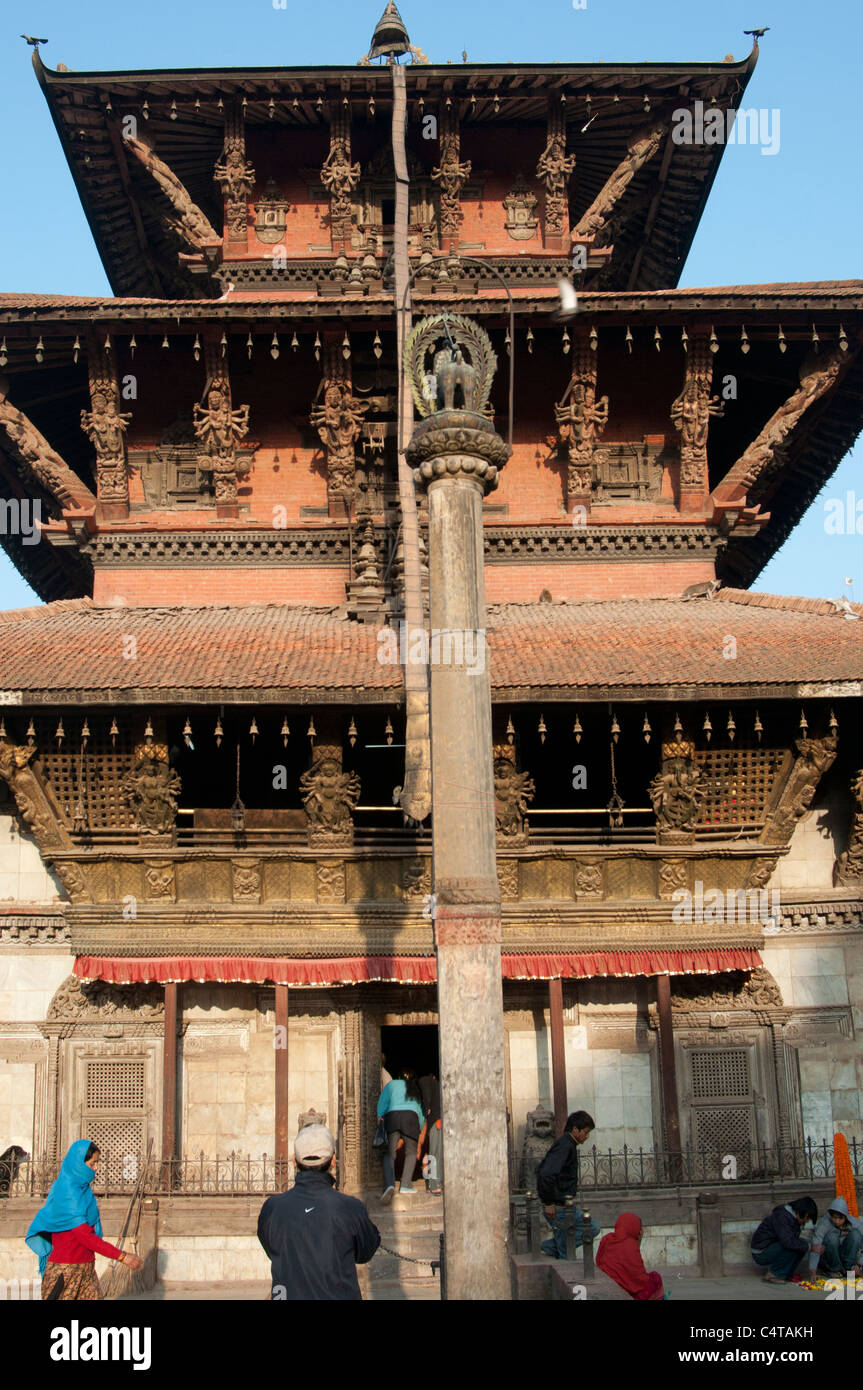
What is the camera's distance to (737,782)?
14461 millimetres

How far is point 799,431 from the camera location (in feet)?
57.8

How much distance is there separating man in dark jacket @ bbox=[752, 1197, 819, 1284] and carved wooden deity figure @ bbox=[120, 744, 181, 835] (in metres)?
7.47

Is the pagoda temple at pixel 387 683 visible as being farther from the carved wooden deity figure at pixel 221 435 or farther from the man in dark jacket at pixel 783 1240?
the man in dark jacket at pixel 783 1240

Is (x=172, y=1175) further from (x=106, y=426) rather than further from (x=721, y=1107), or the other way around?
(x=106, y=426)

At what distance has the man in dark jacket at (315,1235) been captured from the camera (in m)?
5.64

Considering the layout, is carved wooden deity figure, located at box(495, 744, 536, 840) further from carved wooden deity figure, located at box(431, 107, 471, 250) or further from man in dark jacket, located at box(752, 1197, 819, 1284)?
carved wooden deity figure, located at box(431, 107, 471, 250)

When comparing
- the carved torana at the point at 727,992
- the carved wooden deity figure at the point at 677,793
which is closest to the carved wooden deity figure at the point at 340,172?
the carved wooden deity figure at the point at 677,793

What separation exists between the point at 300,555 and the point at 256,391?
247 centimetres

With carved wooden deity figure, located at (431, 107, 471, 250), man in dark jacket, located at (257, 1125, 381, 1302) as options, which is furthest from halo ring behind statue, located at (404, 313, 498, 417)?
carved wooden deity figure, located at (431, 107, 471, 250)

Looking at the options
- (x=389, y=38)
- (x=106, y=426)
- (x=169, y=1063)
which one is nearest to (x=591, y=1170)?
(x=169, y=1063)

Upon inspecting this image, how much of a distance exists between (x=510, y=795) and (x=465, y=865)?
5663mm

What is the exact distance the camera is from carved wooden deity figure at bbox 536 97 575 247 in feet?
60.2
